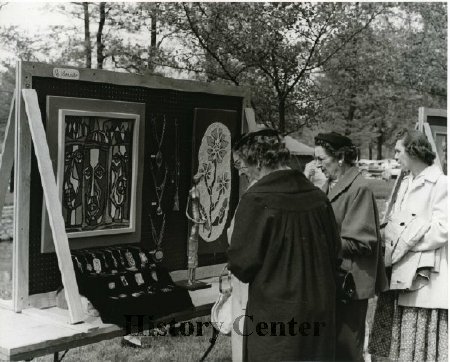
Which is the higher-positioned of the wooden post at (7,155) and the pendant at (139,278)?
the wooden post at (7,155)

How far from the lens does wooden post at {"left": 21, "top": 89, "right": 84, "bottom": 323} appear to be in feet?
10.1

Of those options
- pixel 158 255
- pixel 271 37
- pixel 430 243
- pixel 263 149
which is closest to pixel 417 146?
pixel 430 243

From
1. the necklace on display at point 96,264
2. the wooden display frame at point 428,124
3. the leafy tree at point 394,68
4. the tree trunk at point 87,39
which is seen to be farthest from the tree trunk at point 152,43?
the necklace on display at point 96,264

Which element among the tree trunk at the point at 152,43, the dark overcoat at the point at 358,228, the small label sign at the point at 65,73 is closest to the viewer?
the dark overcoat at the point at 358,228

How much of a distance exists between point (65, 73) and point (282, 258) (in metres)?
1.66

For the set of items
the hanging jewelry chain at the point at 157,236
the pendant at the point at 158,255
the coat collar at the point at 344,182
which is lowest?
the pendant at the point at 158,255

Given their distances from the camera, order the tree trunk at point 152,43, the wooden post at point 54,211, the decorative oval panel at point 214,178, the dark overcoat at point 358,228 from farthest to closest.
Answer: the tree trunk at point 152,43 < the decorative oval panel at point 214,178 < the dark overcoat at point 358,228 < the wooden post at point 54,211

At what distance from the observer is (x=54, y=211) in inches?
121

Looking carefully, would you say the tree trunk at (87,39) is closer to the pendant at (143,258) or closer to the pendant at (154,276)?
the pendant at (143,258)

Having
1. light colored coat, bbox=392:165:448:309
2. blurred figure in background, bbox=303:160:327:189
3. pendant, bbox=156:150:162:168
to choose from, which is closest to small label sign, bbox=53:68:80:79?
pendant, bbox=156:150:162:168

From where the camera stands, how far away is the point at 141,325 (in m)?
3.34

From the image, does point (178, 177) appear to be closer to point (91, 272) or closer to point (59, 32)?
point (91, 272)

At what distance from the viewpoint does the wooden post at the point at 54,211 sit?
3074 mm

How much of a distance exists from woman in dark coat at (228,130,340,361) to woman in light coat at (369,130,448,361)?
38.5 inches
